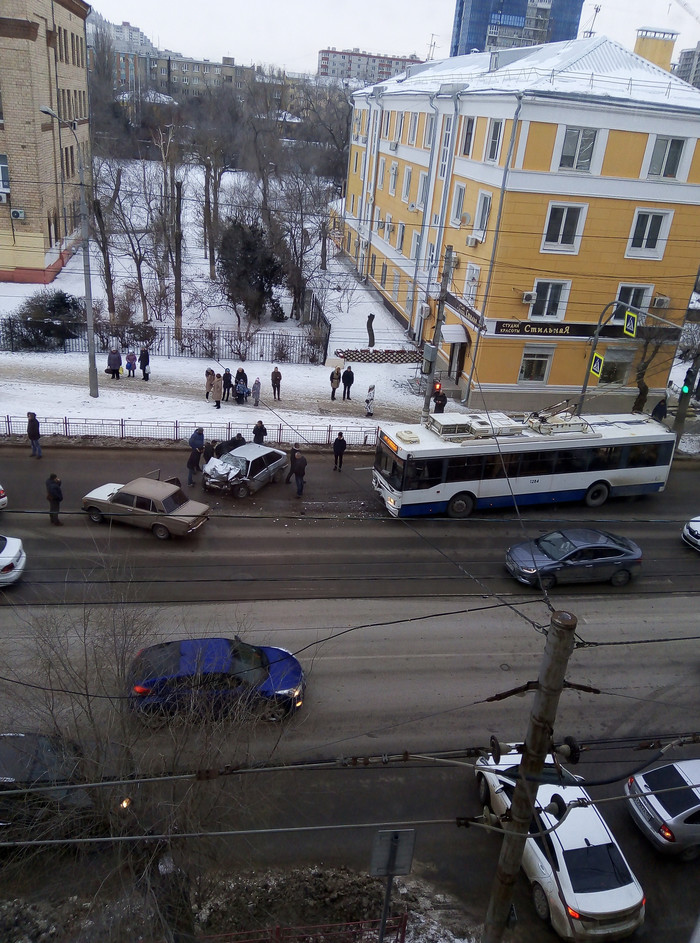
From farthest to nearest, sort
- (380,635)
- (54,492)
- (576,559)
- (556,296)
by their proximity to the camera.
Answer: (556,296) → (54,492) → (576,559) → (380,635)

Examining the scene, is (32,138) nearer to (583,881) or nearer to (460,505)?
(460,505)

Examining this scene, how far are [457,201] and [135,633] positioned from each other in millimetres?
24753

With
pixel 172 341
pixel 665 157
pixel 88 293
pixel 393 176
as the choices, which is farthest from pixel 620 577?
pixel 393 176

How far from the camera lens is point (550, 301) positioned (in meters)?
26.1

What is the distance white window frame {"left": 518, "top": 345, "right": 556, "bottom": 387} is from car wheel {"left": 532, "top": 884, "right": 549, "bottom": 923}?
20547 millimetres

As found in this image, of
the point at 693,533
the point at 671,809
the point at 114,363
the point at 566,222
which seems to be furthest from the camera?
the point at 566,222

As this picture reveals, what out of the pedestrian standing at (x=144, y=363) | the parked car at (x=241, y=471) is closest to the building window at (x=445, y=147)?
the pedestrian standing at (x=144, y=363)

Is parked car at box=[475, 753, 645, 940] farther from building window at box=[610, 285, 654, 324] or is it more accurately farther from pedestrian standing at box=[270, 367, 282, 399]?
building window at box=[610, 285, 654, 324]

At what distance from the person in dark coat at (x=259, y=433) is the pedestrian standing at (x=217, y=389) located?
375 centimetres

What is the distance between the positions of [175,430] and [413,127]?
2280 centimetres

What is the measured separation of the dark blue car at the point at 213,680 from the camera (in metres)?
8.57

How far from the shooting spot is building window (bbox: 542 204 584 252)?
24859 mm

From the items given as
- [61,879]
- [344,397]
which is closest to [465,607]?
[61,879]

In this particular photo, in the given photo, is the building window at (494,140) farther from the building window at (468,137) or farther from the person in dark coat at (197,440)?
the person in dark coat at (197,440)
